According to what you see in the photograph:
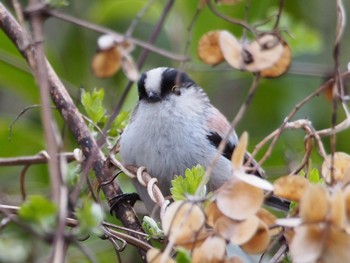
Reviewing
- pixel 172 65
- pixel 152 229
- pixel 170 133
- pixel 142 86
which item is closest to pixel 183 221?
pixel 152 229

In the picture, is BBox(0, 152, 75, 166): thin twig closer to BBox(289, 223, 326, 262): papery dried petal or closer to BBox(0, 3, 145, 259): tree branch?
BBox(0, 3, 145, 259): tree branch

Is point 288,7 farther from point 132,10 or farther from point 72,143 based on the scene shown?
point 72,143

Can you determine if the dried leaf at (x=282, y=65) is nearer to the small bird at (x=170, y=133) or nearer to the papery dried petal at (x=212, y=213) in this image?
the papery dried petal at (x=212, y=213)

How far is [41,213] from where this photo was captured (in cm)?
100

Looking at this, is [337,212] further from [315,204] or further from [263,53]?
[263,53]

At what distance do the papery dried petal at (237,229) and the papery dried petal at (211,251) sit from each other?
0.01 meters

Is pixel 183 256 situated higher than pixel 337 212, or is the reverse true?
pixel 337 212

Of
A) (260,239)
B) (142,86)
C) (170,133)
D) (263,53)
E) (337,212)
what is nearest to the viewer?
(337,212)

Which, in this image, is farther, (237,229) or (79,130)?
(79,130)

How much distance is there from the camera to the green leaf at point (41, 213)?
100 centimetres

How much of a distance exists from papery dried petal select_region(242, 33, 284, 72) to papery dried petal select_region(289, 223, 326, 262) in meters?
0.40

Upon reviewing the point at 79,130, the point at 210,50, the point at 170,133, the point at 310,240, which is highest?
the point at 210,50

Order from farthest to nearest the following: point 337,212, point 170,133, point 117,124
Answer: point 170,133 < point 117,124 < point 337,212

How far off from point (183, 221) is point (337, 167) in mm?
318
